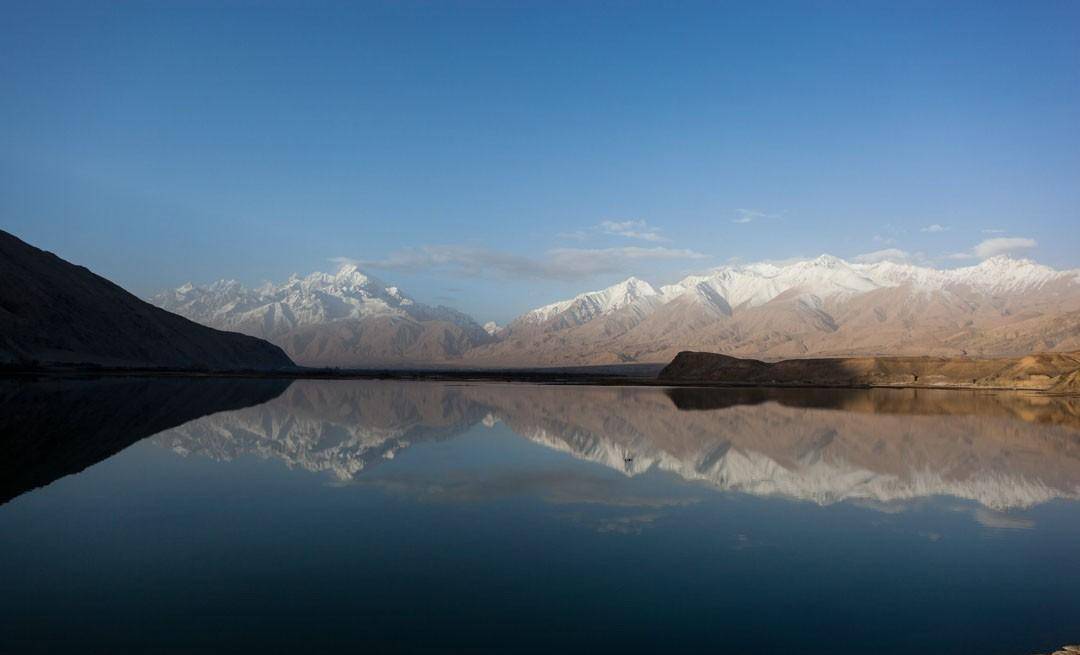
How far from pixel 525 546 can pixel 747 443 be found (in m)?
20.5

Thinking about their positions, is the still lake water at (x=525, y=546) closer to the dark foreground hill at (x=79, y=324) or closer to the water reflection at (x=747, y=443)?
the water reflection at (x=747, y=443)

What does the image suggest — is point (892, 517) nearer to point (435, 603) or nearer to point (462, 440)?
point (435, 603)

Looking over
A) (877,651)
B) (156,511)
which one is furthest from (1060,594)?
(156,511)

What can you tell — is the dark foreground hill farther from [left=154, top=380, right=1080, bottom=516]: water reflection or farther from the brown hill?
the brown hill

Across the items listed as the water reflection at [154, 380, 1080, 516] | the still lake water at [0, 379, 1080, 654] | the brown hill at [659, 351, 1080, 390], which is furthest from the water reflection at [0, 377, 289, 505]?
the brown hill at [659, 351, 1080, 390]

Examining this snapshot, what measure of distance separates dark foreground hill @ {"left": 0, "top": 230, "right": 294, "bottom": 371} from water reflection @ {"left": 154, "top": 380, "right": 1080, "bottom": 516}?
6312 cm

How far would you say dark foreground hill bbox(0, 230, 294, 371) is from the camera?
91812 mm

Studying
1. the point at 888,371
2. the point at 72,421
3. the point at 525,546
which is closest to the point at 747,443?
the point at 525,546

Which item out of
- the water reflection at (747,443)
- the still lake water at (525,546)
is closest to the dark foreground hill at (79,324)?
the water reflection at (747,443)

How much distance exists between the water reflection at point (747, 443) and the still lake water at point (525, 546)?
25cm

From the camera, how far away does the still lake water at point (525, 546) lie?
9398 mm

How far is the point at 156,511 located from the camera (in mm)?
15875

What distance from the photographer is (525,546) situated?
13680 mm

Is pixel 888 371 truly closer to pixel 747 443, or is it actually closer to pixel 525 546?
pixel 747 443
